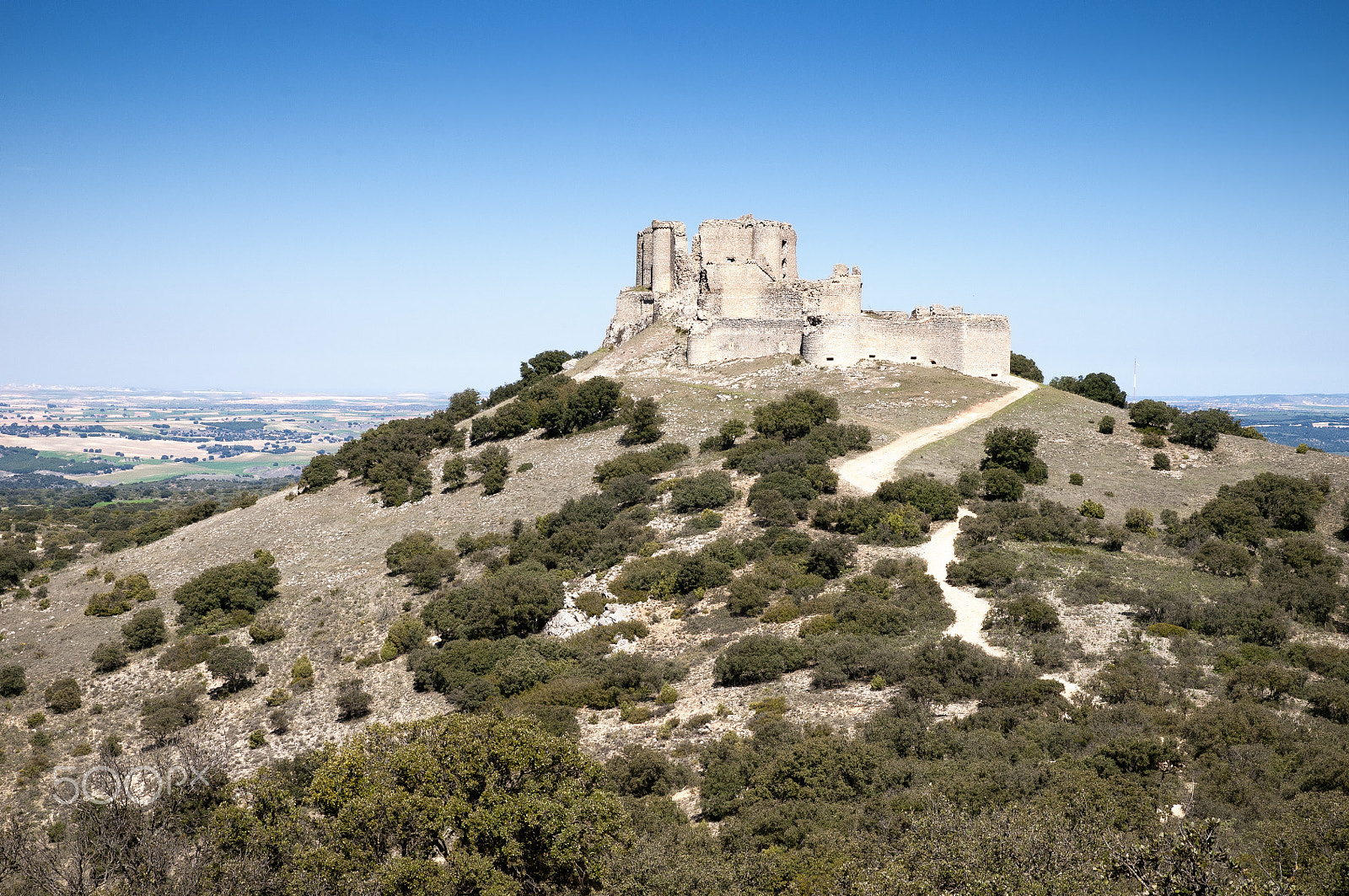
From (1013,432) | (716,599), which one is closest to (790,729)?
(716,599)

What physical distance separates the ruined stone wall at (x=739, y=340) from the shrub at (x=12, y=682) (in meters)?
40.2

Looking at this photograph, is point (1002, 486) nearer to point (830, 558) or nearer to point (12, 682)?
point (830, 558)

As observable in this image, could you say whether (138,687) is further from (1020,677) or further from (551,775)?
(1020,677)

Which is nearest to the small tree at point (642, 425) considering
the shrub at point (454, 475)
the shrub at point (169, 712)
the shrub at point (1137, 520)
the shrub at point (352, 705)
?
the shrub at point (454, 475)

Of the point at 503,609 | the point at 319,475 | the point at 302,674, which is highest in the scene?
the point at 319,475

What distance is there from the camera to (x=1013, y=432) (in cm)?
4269

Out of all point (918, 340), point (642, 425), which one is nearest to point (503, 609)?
point (642, 425)

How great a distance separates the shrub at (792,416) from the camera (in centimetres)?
4559

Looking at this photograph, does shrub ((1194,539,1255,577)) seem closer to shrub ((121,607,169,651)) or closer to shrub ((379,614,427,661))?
shrub ((379,614,427,661))

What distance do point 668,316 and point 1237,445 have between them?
36926 mm

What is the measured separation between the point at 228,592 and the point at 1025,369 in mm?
50601

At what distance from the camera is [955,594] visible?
29.0 metres

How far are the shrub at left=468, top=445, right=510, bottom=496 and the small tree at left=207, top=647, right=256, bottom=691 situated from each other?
1694cm

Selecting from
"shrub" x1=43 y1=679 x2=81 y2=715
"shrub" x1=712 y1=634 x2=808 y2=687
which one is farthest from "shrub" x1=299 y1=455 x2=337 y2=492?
"shrub" x1=712 y1=634 x2=808 y2=687
